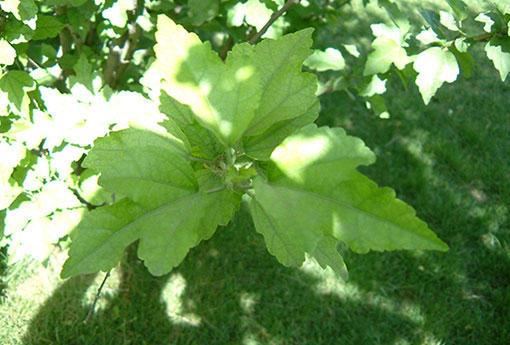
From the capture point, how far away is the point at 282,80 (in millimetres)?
952

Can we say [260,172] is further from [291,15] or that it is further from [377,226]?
[291,15]

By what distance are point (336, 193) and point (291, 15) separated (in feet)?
6.34

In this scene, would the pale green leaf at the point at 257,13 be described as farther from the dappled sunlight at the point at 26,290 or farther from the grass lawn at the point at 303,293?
the dappled sunlight at the point at 26,290

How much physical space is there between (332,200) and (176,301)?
2434 mm

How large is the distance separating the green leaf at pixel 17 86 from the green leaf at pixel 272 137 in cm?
123

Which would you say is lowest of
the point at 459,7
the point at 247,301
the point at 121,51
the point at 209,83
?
the point at 247,301

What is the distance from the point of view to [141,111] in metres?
1.12

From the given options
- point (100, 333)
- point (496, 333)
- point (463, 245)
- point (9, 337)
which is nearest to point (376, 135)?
point (463, 245)

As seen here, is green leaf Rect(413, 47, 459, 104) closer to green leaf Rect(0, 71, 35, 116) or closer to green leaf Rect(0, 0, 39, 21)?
green leaf Rect(0, 0, 39, 21)

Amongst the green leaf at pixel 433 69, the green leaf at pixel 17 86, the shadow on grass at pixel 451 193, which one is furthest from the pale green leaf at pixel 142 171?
the shadow on grass at pixel 451 193

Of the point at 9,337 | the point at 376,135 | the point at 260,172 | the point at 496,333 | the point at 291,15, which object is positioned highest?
the point at 260,172

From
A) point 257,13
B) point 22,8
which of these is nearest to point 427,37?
point 257,13

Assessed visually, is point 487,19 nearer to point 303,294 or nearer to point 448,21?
point 448,21

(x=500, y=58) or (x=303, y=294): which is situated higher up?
(x=500, y=58)
